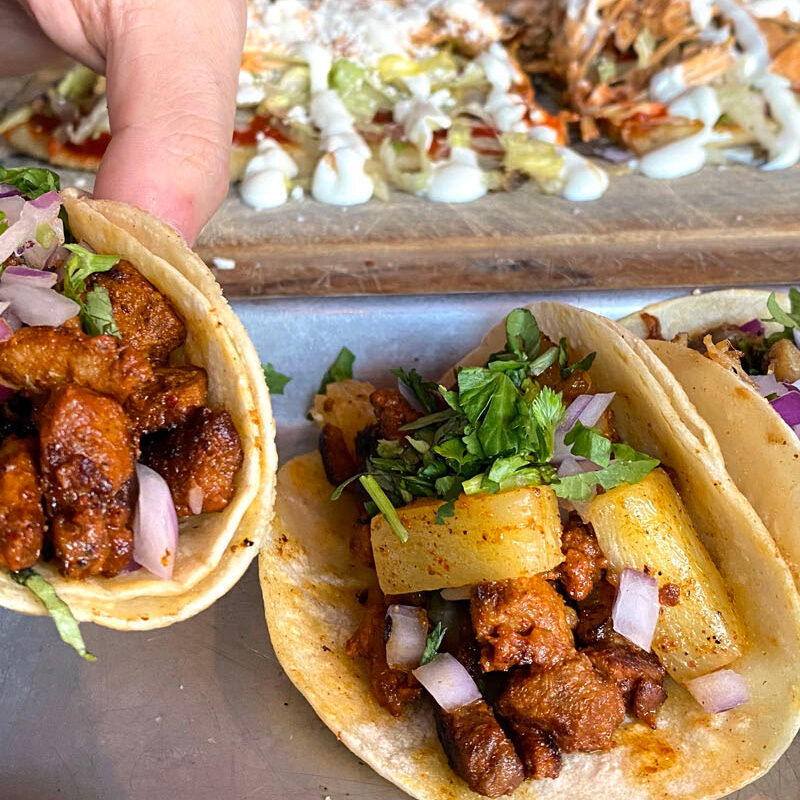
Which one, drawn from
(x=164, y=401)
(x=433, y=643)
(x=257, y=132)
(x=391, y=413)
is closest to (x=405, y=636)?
(x=433, y=643)

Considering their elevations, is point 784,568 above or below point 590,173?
above

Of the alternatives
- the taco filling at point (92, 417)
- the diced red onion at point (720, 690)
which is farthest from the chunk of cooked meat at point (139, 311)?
the diced red onion at point (720, 690)

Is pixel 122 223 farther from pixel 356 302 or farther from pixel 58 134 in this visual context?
pixel 58 134

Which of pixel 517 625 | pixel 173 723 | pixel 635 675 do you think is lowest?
pixel 173 723

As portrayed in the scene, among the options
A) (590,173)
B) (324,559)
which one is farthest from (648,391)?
(590,173)

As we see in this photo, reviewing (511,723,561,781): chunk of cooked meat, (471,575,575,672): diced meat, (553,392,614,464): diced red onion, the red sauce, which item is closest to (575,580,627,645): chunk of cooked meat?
(471,575,575,672): diced meat

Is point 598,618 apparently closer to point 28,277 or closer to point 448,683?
point 448,683

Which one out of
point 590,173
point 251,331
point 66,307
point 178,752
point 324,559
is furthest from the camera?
point 590,173
